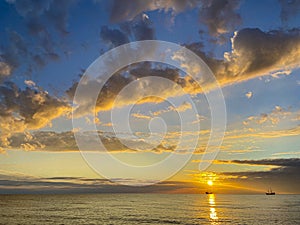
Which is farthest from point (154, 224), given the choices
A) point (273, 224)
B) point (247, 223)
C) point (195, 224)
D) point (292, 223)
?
point (292, 223)

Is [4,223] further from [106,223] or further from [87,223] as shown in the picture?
[106,223]

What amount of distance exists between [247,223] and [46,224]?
2053 inches

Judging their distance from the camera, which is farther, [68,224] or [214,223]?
[214,223]

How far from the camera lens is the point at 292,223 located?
80625mm

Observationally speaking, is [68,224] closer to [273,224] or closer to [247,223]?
[247,223]

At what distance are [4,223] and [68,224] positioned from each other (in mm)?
17861

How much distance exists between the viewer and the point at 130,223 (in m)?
77.9

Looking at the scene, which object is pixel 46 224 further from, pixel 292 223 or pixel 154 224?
pixel 292 223

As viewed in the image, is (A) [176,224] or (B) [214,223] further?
(B) [214,223]

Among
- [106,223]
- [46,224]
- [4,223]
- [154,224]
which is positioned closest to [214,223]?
[154,224]

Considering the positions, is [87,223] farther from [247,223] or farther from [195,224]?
[247,223]

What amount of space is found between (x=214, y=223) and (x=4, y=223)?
181ft

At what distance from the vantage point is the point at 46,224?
77.2 metres

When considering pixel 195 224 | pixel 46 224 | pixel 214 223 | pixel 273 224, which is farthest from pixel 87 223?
pixel 273 224
